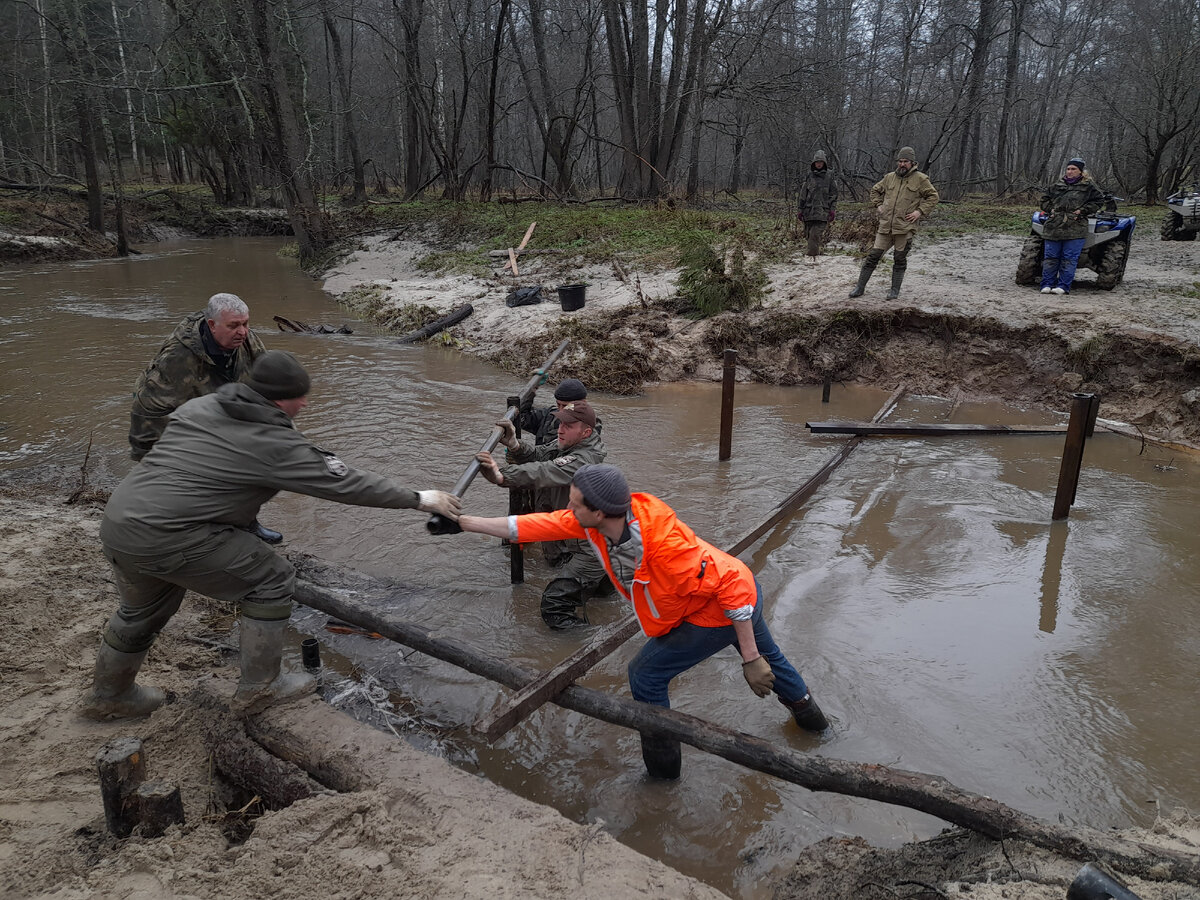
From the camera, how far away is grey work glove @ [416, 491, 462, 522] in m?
3.92

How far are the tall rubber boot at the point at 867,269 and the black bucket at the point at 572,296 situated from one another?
4.16 meters

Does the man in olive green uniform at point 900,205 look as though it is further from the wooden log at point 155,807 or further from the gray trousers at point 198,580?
the wooden log at point 155,807

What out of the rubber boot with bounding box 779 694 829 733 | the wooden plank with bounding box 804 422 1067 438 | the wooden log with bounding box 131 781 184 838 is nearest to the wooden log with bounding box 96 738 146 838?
the wooden log with bounding box 131 781 184 838

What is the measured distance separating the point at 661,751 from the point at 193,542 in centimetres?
233

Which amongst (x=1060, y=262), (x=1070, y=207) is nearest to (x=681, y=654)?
(x=1070, y=207)

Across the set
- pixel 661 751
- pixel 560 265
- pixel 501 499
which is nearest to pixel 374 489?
pixel 661 751

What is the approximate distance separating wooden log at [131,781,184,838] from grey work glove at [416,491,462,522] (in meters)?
1.56

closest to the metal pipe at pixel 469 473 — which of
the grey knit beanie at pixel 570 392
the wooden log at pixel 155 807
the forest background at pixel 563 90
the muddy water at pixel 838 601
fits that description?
the grey knit beanie at pixel 570 392

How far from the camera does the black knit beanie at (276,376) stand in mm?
3518

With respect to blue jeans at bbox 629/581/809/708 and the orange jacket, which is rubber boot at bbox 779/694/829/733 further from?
the orange jacket

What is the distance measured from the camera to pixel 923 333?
36.0ft

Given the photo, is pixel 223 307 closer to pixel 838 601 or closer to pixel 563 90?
pixel 838 601

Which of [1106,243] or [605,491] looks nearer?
[605,491]

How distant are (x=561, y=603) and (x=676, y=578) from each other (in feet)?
6.51
